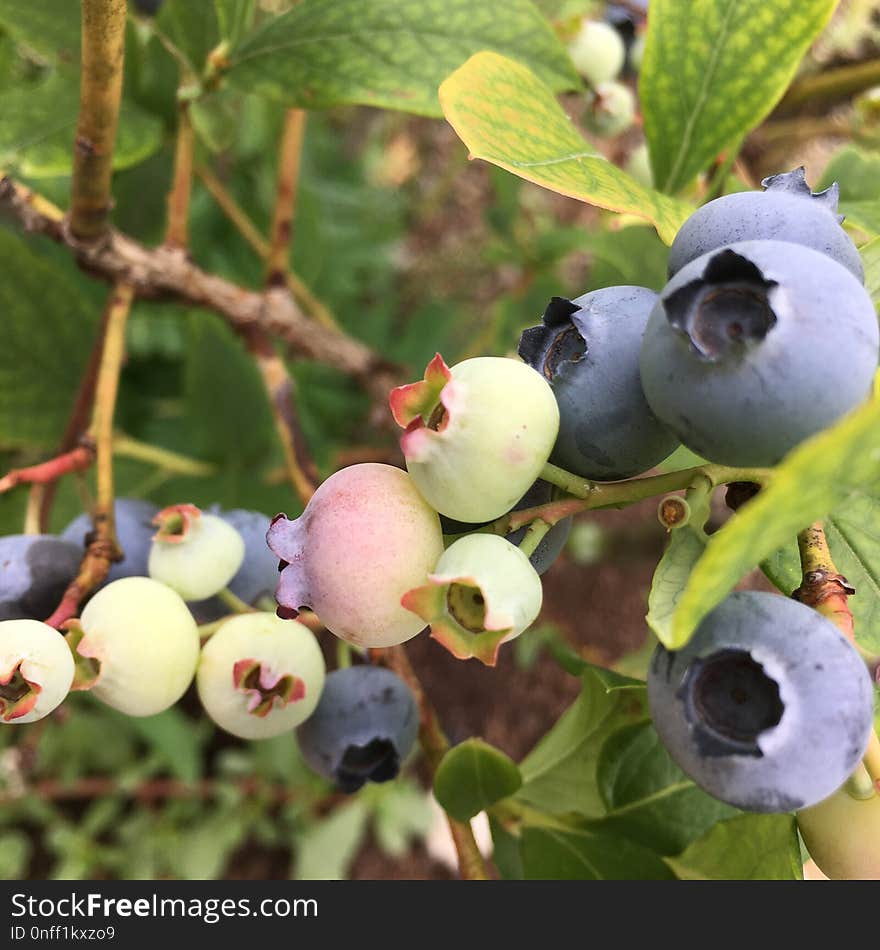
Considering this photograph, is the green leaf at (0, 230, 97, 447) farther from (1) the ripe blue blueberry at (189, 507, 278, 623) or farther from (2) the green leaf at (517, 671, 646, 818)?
(2) the green leaf at (517, 671, 646, 818)

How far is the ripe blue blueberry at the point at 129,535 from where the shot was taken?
0.72 m

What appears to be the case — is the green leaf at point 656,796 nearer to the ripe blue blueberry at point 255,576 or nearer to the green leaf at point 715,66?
the ripe blue blueberry at point 255,576

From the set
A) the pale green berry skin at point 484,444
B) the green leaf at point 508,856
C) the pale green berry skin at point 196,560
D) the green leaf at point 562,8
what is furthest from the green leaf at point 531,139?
the green leaf at point 508,856

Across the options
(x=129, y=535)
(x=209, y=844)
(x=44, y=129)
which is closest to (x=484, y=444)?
(x=129, y=535)

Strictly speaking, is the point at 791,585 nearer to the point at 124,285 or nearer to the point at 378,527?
the point at 378,527

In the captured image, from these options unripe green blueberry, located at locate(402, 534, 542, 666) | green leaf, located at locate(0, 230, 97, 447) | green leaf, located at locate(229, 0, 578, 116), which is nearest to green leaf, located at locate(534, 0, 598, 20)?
green leaf, located at locate(229, 0, 578, 116)

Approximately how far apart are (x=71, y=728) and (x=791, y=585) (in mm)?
1864

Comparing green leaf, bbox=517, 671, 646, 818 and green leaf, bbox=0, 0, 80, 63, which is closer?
green leaf, bbox=517, 671, 646, 818

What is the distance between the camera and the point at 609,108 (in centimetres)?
100

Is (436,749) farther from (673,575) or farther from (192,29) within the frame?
(192,29)

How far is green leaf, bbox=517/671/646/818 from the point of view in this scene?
0.71 m

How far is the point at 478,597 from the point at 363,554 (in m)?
0.06

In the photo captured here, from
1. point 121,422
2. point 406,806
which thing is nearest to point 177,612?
point 121,422

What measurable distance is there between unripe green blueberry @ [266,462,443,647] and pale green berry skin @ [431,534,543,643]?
0.02 metres
